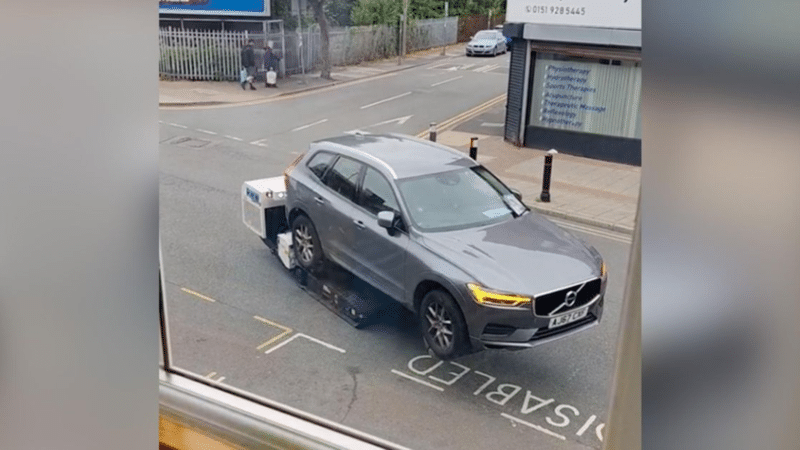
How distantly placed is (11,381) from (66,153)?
0.63 m

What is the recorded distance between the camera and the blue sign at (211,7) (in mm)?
3072

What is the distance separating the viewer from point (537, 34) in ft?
7.74

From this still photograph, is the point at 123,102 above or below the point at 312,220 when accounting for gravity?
above

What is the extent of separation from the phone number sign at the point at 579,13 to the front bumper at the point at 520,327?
2.93 feet

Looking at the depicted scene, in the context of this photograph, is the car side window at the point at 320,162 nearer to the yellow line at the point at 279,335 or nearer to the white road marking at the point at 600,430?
the yellow line at the point at 279,335

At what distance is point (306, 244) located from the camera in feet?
9.50

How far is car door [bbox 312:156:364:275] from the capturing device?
2.71 metres

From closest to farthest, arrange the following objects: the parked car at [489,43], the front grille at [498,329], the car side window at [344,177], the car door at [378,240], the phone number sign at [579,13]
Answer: the phone number sign at [579,13] → the front grille at [498,329] → the parked car at [489,43] → the car door at [378,240] → the car side window at [344,177]

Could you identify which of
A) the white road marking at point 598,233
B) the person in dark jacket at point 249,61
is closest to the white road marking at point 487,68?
the white road marking at point 598,233

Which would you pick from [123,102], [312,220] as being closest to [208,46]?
[312,220]

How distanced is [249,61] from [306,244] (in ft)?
3.09

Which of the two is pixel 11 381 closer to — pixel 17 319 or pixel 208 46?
pixel 17 319

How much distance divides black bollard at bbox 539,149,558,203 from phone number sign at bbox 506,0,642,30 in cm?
48

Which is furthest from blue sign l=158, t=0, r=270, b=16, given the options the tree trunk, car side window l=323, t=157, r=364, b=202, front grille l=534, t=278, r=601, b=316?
front grille l=534, t=278, r=601, b=316
